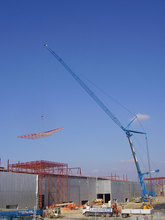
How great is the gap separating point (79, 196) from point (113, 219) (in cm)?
3056

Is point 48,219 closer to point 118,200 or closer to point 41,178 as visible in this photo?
point 41,178

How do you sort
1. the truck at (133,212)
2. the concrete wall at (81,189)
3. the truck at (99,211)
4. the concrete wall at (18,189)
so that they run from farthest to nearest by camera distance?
the concrete wall at (81,189) < the concrete wall at (18,189) < the truck at (99,211) < the truck at (133,212)

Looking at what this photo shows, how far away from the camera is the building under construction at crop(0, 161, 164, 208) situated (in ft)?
168

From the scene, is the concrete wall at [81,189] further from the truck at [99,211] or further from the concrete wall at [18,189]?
the truck at [99,211]

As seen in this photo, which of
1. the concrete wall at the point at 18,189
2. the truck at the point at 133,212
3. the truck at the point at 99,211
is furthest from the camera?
the concrete wall at the point at 18,189

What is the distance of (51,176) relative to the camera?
6481cm

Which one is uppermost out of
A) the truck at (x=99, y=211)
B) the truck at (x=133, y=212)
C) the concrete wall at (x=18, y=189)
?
the concrete wall at (x=18, y=189)

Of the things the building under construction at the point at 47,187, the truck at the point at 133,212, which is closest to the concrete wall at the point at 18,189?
the building under construction at the point at 47,187

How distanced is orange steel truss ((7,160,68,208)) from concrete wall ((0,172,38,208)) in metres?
2.63

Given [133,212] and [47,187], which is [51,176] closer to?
[47,187]

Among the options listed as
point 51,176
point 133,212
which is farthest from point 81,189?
point 133,212

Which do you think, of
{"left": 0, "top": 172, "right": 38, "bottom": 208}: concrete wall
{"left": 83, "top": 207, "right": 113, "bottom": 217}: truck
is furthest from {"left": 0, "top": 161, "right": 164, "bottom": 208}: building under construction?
{"left": 83, "top": 207, "right": 113, "bottom": 217}: truck

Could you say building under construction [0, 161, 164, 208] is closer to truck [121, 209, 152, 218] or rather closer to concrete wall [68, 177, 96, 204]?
concrete wall [68, 177, 96, 204]

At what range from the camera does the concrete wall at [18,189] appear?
49.5 meters
